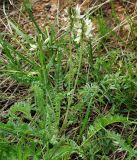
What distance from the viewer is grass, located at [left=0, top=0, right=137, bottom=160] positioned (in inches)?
64.7

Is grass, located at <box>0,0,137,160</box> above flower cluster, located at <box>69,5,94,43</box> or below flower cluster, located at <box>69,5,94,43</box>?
below

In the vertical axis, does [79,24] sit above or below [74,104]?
above

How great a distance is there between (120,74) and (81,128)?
0.34 metres

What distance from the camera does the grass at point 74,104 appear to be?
5.39 feet

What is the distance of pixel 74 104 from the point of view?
1.90m

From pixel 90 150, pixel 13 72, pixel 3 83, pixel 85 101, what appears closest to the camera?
pixel 90 150

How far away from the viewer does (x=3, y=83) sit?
2111 millimetres

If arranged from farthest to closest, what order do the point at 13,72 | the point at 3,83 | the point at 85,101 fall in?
the point at 3,83, the point at 13,72, the point at 85,101

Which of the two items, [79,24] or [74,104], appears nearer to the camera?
[79,24]

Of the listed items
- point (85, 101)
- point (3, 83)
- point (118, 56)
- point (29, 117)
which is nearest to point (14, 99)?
point (3, 83)

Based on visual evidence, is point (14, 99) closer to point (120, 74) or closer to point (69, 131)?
point (69, 131)

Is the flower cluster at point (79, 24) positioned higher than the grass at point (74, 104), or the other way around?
the flower cluster at point (79, 24)

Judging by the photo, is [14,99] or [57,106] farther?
[14,99]

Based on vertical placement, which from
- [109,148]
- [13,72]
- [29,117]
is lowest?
[109,148]
